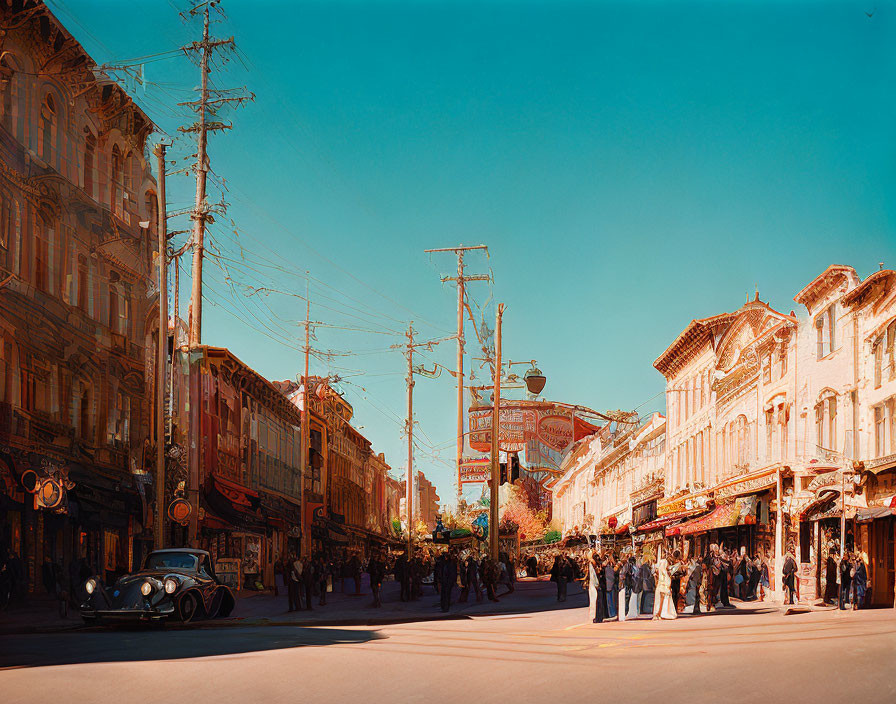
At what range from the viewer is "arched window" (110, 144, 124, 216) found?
32.8m

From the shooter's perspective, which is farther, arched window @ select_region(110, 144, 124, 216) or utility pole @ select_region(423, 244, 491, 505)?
utility pole @ select_region(423, 244, 491, 505)

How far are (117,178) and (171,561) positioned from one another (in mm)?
15070

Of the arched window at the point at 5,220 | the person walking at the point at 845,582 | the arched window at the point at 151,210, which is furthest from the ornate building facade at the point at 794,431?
the arched window at the point at 5,220

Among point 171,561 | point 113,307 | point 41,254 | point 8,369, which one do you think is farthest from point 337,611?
point 41,254

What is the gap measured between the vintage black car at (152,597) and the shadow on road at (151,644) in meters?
0.51

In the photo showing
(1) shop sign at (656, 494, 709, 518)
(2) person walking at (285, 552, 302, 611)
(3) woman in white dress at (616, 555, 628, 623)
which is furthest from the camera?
(1) shop sign at (656, 494, 709, 518)

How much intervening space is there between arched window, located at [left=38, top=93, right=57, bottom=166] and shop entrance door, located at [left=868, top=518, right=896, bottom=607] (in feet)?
→ 81.5

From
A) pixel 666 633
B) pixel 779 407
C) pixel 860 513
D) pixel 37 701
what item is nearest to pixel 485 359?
pixel 779 407

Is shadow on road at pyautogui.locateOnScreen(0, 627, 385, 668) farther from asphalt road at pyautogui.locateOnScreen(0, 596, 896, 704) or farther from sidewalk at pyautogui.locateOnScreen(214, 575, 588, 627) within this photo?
sidewalk at pyautogui.locateOnScreen(214, 575, 588, 627)

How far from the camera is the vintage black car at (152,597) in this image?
792 inches

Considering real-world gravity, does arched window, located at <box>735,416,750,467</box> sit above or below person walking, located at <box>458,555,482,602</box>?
above

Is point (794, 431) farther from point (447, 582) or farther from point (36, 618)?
point (36, 618)

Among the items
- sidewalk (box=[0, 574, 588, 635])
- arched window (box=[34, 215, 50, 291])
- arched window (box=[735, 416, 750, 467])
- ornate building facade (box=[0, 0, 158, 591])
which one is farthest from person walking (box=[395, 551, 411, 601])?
Answer: arched window (box=[34, 215, 50, 291])

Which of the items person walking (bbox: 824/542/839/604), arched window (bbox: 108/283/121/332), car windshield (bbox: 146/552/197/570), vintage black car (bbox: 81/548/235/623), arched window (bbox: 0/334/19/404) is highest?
arched window (bbox: 108/283/121/332)
